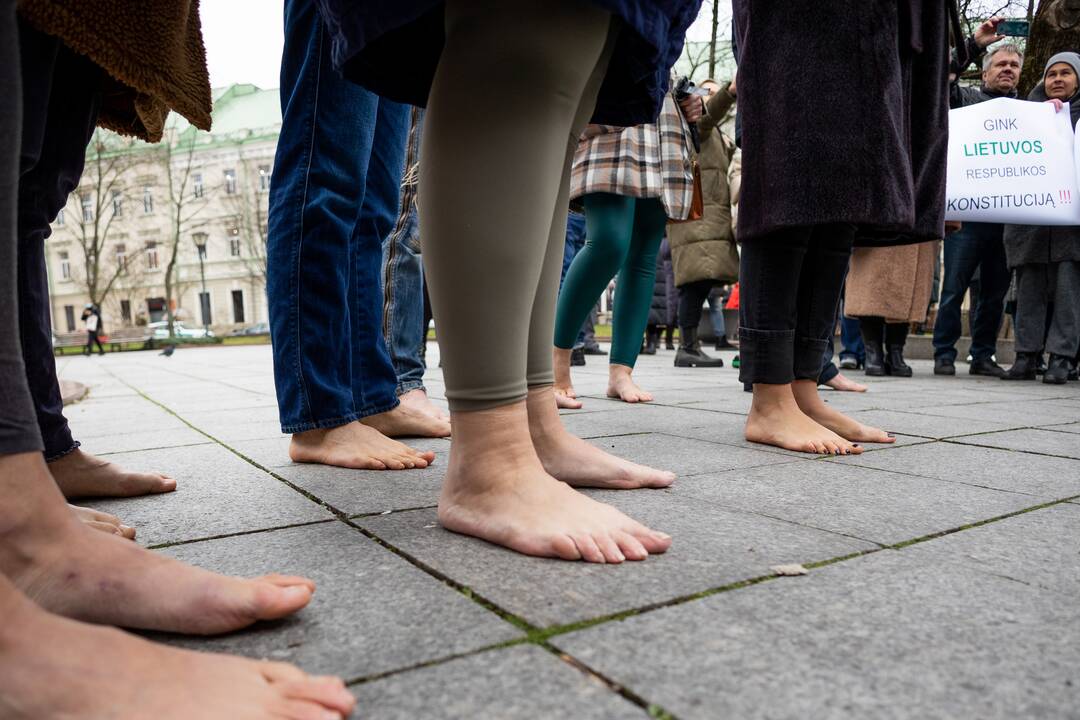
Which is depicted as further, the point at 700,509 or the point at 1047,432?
the point at 1047,432

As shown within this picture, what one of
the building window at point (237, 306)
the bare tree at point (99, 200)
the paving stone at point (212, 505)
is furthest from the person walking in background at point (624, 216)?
the building window at point (237, 306)

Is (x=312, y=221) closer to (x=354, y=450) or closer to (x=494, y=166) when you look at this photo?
(x=354, y=450)

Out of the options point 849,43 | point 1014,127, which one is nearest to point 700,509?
point 849,43

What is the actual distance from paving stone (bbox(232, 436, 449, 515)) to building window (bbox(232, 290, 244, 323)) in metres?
42.7

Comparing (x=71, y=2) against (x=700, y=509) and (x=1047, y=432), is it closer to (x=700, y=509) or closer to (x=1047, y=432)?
(x=700, y=509)

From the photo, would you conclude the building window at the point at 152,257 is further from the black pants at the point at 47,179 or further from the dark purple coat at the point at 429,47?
the dark purple coat at the point at 429,47

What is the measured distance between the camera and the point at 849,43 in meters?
2.09

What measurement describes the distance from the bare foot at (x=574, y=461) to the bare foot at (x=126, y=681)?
94 centimetres

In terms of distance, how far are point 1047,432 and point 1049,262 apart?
120 inches

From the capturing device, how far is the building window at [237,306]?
4169cm

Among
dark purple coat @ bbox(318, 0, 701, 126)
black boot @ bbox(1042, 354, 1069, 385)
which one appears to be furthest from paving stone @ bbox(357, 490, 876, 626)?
black boot @ bbox(1042, 354, 1069, 385)

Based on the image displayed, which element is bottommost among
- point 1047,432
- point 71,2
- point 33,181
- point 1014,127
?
point 1047,432

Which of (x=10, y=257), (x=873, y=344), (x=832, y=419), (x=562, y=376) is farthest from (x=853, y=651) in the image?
(x=873, y=344)

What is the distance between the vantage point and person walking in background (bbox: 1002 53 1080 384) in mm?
4887
